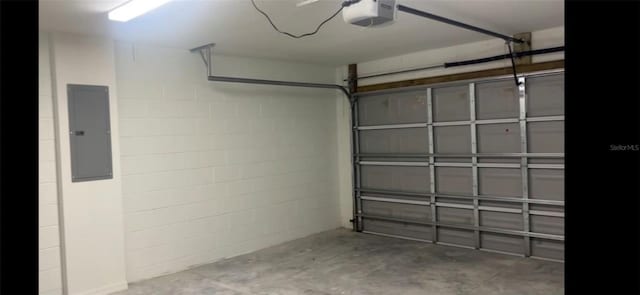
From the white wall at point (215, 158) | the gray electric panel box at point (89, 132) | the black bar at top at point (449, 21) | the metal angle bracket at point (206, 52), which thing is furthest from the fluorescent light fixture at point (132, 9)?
the black bar at top at point (449, 21)

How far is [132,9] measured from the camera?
328cm

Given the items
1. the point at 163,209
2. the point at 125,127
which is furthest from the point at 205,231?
the point at 125,127

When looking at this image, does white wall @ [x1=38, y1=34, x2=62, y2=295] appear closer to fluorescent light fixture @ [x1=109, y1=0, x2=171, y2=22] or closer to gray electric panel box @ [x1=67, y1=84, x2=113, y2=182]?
gray electric panel box @ [x1=67, y1=84, x2=113, y2=182]

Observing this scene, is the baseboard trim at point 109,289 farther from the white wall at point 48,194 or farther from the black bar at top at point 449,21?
the black bar at top at point 449,21

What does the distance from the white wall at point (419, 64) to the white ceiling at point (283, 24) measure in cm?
16

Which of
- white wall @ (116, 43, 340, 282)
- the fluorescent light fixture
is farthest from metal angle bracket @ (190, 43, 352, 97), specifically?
the fluorescent light fixture

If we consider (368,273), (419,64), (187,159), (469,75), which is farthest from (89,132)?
(469,75)

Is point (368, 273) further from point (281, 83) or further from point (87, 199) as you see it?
point (87, 199)

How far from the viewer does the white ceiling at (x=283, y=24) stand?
3.39 metres

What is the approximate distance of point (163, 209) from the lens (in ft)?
15.7

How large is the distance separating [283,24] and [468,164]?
9.14 feet
